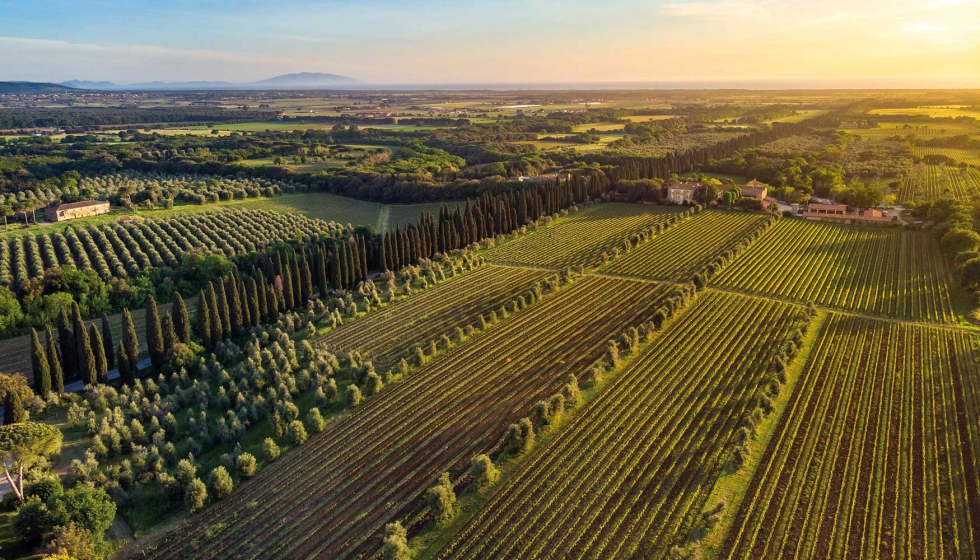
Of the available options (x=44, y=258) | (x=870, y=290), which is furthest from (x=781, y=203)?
(x=44, y=258)

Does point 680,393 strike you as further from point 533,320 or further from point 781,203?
point 781,203

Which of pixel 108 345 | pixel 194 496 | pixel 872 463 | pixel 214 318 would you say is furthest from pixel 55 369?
pixel 872 463

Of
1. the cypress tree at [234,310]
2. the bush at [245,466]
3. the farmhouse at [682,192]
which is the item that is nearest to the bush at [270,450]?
the bush at [245,466]

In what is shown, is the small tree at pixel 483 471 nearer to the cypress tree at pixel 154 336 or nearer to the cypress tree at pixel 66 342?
the cypress tree at pixel 154 336

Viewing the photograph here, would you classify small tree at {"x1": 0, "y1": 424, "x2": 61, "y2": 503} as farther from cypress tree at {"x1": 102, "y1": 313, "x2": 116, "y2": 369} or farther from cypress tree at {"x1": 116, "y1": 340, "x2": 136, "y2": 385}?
cypress tree at {"x1": 102, "y1": 313, "x2": 116, "y2": 369}

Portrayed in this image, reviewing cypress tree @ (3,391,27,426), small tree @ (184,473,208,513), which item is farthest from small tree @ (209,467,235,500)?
cypress tree @ (3,391,27,426)

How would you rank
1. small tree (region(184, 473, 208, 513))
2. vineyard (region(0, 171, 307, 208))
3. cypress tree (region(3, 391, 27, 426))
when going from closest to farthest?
small tree (region(184, 473, 208, 513)) < cypress tree (region(3, 391, 27, 426)) < vineyard (region(0, 171, 307, 208))

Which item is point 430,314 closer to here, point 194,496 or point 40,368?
point 194,496
